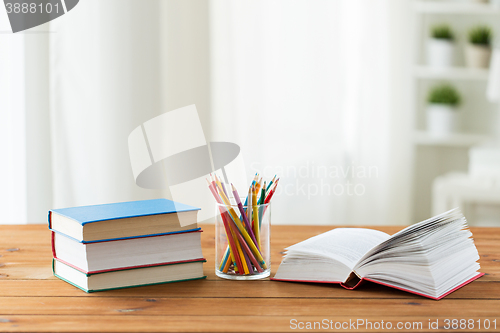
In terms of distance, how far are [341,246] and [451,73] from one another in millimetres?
2319

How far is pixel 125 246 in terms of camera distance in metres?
0.75

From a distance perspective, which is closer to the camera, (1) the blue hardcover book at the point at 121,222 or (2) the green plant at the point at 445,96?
(1) the blue hardcover book at the point at 121,222

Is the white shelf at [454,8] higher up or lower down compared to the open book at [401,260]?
higher up

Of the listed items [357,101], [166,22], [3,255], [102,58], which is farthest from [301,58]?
[3,255]

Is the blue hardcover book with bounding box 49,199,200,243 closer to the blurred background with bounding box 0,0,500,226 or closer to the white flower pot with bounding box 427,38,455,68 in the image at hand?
the blurred background with bounding box 0,0,500,226

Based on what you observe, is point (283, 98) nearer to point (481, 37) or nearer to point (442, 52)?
point (442, 52)

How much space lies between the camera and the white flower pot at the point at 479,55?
2801 millimetres

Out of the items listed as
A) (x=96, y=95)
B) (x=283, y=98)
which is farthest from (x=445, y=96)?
(x=96, y=95)

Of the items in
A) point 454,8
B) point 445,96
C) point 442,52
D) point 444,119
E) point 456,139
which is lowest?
point 456,139

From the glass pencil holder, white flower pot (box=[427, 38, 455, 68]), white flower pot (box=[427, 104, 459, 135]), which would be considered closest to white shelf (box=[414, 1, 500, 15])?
white flower pot (box=[427, 38, 455, 68])

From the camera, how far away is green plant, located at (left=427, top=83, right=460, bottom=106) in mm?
2871

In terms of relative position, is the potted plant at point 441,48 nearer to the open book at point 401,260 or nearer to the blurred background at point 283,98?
the blurred background at point 283,98

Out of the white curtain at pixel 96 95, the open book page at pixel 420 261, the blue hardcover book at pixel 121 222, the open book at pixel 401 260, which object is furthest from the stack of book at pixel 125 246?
the white curtain at pixel 96 95

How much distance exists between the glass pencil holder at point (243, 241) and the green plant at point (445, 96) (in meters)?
2.38
